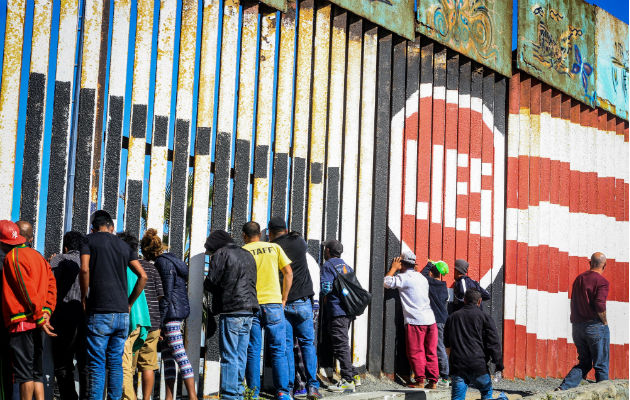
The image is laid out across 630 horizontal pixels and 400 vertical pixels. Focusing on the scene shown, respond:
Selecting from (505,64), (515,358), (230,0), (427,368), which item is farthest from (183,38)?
(515,358)

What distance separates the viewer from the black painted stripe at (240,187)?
27.6 ft

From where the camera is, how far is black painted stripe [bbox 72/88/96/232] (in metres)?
7.18

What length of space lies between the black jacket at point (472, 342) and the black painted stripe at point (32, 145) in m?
3.90

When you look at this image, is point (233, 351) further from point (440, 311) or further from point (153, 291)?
point (440, 311)

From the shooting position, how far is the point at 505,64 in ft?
39.2

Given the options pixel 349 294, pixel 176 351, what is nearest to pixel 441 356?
pixel 349 294

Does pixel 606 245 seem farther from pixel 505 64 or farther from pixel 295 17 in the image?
pixel 295 17

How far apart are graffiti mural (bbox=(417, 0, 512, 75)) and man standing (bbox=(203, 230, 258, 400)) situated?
4759 millimetres

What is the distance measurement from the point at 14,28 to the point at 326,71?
355 centimetres

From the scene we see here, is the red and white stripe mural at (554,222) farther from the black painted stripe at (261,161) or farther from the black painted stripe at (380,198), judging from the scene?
the black painted stripe at (261,161)

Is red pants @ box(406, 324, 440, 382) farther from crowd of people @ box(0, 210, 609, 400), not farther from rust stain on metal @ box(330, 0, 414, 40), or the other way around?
rust stain on metal @ box(330, 0, 414, 40)

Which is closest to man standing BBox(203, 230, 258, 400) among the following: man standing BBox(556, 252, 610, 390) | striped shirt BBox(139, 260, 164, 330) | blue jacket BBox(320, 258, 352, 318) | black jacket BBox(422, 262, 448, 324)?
striped shirt BBox(139, 260, 164, 330)

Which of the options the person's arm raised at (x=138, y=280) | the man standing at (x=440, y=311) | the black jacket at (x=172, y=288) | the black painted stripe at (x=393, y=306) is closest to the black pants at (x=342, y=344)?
the black painted stripe at (x=393, y=306)

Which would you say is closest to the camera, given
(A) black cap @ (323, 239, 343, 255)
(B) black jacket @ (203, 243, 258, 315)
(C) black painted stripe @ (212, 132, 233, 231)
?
(B) black jacket @ (203, 243, 258, 315)
